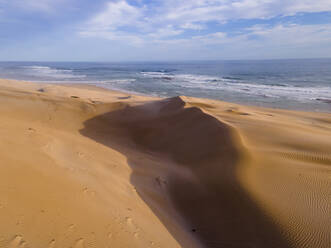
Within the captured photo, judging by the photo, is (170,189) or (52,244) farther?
(170,189)

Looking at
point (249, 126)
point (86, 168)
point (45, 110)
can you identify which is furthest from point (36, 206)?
point (45, 110)

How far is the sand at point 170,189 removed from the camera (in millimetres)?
2904

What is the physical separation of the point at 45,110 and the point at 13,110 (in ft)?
4.02

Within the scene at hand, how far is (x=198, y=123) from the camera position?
873cm

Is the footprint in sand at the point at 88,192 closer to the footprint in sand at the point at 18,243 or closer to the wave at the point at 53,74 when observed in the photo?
the footprint in sand at the point at 18,243

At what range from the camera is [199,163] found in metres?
6.12

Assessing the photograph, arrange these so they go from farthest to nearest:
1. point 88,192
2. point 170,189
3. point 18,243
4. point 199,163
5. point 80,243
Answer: point 199,163
point 170,189
point 88,192
point 80,243
point 18,243

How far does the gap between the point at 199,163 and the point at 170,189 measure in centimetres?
147

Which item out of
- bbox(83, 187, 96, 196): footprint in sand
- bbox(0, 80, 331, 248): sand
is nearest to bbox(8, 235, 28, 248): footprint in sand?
bbox(0, 80, 331, 248): sand

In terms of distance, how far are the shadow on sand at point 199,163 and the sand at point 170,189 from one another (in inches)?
0.9

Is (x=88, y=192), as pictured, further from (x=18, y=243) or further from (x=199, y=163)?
(x=199, y=163)

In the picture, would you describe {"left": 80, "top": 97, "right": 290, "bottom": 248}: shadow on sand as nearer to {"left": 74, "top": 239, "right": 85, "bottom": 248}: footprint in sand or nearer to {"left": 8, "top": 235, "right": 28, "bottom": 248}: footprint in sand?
{"left": 74, "top": 239, "right": 85, "bottom": 248}: footprint in sand

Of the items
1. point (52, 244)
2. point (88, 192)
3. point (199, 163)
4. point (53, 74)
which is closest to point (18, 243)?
point (52, 244)

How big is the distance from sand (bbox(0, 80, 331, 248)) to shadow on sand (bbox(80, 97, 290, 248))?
0.08ft
